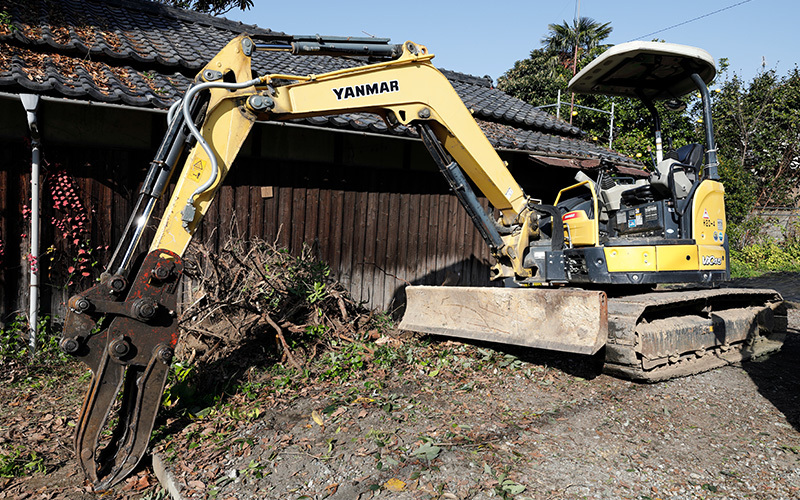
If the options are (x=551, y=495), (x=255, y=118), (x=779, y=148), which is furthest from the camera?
(x=779, y=148)

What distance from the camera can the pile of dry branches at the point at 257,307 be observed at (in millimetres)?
4969

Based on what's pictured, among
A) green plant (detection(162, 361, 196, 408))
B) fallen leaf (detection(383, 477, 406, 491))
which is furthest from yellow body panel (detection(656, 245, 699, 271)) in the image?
green plant (detection(162, 361, 196, 408))

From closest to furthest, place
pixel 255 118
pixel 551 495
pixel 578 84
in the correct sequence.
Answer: pixel 551 495, pixel 255 118, pixel 578 84

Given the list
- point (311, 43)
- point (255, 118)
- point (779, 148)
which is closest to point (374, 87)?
point (311, 43)

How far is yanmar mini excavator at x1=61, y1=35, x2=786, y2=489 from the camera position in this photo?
339 cm

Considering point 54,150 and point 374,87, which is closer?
point 374,87

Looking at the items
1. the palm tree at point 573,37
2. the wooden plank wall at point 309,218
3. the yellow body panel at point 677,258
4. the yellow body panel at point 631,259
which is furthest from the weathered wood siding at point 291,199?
the palm tree at point 573,37

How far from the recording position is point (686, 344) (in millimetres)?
5059

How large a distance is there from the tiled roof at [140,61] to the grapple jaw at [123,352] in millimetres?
2455

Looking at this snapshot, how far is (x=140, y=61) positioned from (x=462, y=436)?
218 inches

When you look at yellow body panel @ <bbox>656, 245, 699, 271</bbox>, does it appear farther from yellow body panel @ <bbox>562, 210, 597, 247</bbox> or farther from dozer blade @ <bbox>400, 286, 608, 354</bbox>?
dozer blade @ <bbox>400, 286, 608, 354</bbox>

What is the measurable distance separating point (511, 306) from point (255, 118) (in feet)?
9.18

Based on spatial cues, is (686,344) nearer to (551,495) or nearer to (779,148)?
(551,495)

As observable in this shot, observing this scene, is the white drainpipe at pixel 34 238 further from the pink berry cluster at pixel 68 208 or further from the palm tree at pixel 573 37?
the palm tree at pixel 573 37
